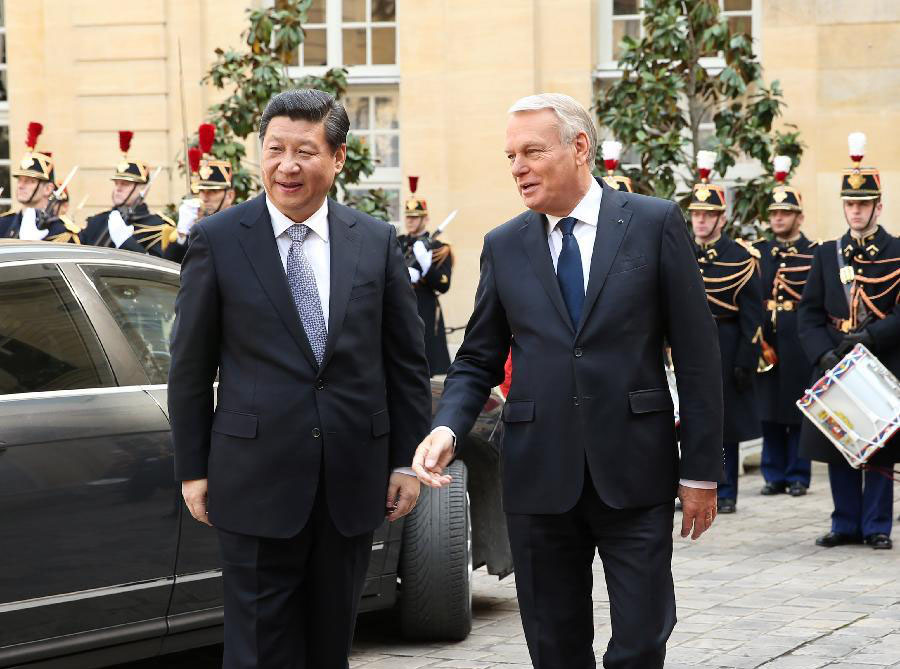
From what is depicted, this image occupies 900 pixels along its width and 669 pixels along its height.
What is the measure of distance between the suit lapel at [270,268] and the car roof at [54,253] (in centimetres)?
133

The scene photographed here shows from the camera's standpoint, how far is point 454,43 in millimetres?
16953

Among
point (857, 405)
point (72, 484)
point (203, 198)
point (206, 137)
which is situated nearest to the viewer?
point (72, 484)

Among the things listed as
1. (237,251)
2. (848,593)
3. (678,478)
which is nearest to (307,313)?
(237,251)

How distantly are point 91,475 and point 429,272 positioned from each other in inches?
400

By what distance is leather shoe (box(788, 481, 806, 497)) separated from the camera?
11.8 metres

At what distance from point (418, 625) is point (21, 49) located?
1253cm

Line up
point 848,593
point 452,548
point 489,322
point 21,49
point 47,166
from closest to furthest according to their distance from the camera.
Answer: point 489,322
point 452,548
point 848,593
point 47,166
point 21,49

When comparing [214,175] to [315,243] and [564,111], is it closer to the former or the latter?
[315,243]

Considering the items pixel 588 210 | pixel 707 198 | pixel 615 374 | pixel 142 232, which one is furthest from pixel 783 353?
pixel 615 374

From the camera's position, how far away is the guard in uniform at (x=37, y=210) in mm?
12367

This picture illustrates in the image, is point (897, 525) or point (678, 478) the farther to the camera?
point (897, 525)

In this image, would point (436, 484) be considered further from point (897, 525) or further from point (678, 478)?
point (897, 525)

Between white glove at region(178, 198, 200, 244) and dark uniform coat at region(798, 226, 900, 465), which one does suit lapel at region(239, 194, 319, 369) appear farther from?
white glove at region(178, 198, 200, 244)

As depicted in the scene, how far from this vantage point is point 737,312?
11336 mm
